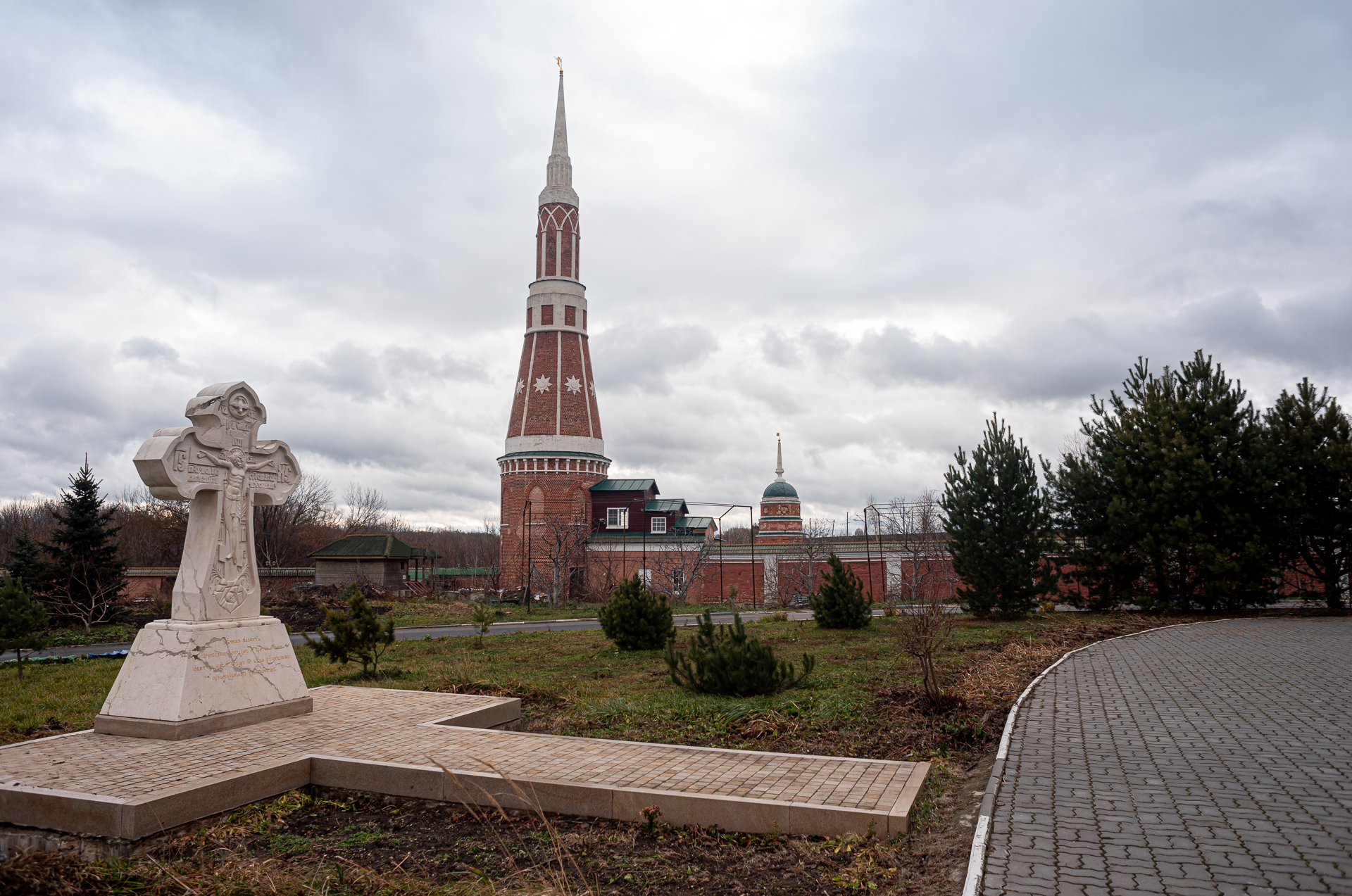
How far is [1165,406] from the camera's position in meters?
21.0

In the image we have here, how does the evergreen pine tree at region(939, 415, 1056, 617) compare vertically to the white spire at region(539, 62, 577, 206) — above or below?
below

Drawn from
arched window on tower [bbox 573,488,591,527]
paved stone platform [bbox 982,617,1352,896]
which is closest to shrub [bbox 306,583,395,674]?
paved stone platform [bbox 982,617,1352,896]

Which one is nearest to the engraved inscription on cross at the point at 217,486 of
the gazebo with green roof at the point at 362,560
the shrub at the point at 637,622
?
the shrub at the point at 637,622

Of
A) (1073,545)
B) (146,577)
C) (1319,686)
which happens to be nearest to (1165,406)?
(1073,545)

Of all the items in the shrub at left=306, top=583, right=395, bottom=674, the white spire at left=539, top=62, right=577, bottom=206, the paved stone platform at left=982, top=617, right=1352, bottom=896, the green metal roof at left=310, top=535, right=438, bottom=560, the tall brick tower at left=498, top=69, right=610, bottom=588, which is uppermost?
the white spire at left=539, top=62, right=577, bottom=206

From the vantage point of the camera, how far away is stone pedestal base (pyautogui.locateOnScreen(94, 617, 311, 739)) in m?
6.70

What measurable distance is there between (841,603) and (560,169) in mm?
31472

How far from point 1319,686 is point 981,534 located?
37.6 ft

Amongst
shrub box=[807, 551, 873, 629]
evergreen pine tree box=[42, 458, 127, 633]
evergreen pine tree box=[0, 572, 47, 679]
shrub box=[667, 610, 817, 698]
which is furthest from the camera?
evergreen pine tree box=[42, 458, 127, 633]

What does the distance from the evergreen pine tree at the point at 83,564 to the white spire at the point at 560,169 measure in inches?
1000

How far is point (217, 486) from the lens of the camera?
7516 mm

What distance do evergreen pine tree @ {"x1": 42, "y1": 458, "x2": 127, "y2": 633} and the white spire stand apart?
25402 millimetres

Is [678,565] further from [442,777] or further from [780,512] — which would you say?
[442,777]

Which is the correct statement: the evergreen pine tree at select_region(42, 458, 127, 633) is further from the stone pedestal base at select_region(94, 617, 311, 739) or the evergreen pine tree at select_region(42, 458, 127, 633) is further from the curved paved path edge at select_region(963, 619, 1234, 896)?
the curved paved path edge at select_region(963, 619, 1234, 896)
